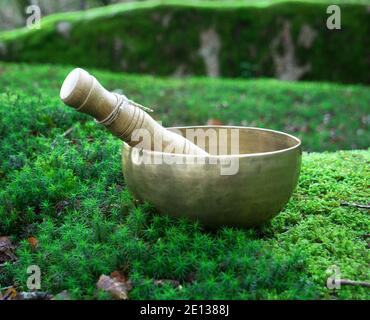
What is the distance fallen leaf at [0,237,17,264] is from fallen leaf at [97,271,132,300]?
0.83m

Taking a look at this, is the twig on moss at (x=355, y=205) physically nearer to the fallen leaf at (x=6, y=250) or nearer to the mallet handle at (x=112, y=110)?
the mallet handle at (x=112, y=110)

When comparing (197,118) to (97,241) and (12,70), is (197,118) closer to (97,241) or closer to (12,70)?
(12,70)

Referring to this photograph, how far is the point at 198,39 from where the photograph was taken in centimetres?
1053

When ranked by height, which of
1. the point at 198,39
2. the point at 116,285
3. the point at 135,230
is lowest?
the point at 116,285

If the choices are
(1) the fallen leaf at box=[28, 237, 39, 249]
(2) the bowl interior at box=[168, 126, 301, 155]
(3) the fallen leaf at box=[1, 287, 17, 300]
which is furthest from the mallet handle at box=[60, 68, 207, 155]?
(3) the fallen leaf at box=[1, 287, 17, 300]

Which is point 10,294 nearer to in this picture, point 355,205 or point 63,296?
point 63,296

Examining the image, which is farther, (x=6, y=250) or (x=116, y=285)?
(x=6, y=250)

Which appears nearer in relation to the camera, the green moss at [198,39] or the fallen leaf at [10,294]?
the fallen leaf at [10,294]

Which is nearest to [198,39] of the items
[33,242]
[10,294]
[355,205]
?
[355,205]

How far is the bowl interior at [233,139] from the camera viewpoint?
3.60 metres

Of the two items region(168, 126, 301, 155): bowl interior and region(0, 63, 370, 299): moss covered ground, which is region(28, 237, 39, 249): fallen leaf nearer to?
region(0, 63, 370, 299): moss covered ground

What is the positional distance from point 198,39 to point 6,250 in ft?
25.7

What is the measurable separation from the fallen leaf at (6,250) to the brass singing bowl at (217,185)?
935 millimetres

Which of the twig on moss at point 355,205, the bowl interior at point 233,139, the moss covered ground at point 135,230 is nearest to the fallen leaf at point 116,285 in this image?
the moss covered ground at point 135,230
